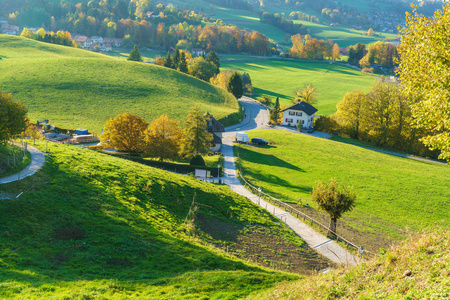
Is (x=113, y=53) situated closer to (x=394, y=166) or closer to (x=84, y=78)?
(x=84, y=78)

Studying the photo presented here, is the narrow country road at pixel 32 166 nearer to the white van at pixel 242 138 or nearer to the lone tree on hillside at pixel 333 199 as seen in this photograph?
the lone tree on hillside at pixel 333 199

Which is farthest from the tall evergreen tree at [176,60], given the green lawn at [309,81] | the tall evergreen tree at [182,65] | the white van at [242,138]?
the white van at [242,138]

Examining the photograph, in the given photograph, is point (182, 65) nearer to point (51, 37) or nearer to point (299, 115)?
point (299, 115)

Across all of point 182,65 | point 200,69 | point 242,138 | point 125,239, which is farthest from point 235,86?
point 125,239

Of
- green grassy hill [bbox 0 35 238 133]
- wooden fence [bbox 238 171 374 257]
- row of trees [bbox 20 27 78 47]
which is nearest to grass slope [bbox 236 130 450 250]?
wooden fence [bbox 238 171 374 257]

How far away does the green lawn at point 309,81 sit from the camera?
14288cm

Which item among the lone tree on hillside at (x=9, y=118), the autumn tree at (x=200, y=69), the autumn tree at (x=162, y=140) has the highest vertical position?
the autumn tree at (x=200, y=69)

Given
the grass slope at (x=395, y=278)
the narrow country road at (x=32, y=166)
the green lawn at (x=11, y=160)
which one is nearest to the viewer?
the grass slope at (x=395, y=278)

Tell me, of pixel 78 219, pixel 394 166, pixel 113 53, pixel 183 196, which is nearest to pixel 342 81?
pixel 394 166

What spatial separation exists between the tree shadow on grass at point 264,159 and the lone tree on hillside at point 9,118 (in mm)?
40836

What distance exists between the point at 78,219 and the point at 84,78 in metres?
88.9

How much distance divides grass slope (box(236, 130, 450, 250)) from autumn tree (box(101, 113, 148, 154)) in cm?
1794

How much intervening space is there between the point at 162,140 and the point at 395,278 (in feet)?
148

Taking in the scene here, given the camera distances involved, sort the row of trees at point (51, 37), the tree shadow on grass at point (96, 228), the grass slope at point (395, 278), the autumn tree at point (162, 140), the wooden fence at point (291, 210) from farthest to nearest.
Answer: the row of trees at point (51, 37) < the autumn tree at point (162, 140) < the wooden fence at point (291, 210) < the tree shadow on grass at point (96, 228) < the grass slope at point (395, 278)
